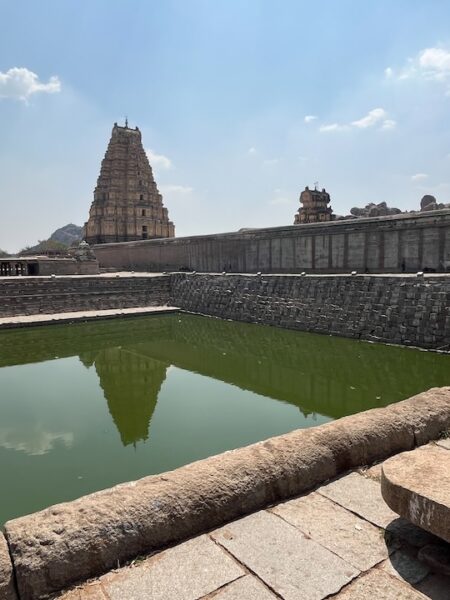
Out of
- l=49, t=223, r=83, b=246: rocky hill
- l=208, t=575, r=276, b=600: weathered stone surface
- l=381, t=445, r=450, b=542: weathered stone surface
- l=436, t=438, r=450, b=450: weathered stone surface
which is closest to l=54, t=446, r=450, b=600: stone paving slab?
l=208, t=575, r=276, b=600: weathered stone surface

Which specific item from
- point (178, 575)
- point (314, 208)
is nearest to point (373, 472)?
point (178, 575)

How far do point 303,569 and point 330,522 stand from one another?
1.69 feet

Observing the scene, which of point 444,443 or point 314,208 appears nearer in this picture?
point 444,443

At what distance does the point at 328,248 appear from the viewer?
2139 cm

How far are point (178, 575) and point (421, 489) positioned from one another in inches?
58.1

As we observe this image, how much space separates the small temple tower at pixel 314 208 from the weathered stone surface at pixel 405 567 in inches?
1521

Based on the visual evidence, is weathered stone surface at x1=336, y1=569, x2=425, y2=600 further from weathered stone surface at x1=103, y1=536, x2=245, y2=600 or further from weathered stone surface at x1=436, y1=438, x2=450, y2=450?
weathered stone surface at x1=436, y1=438, x2=450, y2=450

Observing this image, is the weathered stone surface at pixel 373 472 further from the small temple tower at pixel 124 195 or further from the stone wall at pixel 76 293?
the small temple tower at pixel 124 195

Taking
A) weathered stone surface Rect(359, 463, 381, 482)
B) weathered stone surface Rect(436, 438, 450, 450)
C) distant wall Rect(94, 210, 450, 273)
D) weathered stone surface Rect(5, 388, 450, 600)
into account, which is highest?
distant wall Rect(94, 210, 450, 273)

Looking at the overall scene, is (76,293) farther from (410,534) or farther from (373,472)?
(410,534)

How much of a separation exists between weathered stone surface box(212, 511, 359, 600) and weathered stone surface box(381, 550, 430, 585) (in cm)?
22

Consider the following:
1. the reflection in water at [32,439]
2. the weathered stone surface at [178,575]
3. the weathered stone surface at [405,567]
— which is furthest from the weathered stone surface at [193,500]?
the reflection in water at [32,439]

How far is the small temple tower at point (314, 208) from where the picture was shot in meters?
40.2

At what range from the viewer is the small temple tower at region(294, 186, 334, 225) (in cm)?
4025
